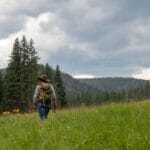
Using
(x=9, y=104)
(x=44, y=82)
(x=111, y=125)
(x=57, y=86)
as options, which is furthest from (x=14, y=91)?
(x=111, y=125)

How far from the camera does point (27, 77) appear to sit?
76.2 metres

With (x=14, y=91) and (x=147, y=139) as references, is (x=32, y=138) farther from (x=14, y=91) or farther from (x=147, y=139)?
(x=14, y=91)

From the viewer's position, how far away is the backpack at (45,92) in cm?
1748

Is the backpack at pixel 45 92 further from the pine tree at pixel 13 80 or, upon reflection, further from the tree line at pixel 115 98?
the pine tree at pixel 13 80

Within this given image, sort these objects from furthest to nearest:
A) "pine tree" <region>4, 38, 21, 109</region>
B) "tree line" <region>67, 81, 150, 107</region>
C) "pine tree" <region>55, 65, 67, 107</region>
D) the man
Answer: "pine tree" <region>55, 65, 67, 107</region> < "pine tree" <region>4, 38, 21, 109</region> < "tree line" <region>67, 81, 150, 107</region> < the man

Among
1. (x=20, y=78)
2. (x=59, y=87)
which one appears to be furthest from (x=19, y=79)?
(x=59, y=87)

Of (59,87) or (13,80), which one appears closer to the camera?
(13,80)

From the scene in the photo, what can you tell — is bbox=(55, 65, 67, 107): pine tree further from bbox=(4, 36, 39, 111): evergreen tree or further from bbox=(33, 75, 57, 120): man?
bbox=(33, 75, 57, 120): man

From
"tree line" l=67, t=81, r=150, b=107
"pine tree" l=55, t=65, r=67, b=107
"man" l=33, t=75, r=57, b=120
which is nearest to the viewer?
"man" l=33, t=75, r=57, b=120

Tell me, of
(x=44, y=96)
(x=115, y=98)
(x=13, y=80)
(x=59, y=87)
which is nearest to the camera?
(x=44, y=96)

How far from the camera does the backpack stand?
17484mm

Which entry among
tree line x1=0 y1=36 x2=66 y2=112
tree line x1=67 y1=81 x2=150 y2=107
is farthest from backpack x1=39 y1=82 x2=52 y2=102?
tree line x1=0 y1=36 x2=66 y2=112

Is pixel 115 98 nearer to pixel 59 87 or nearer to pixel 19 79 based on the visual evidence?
pixel 19 79

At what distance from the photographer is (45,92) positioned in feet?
57.6
